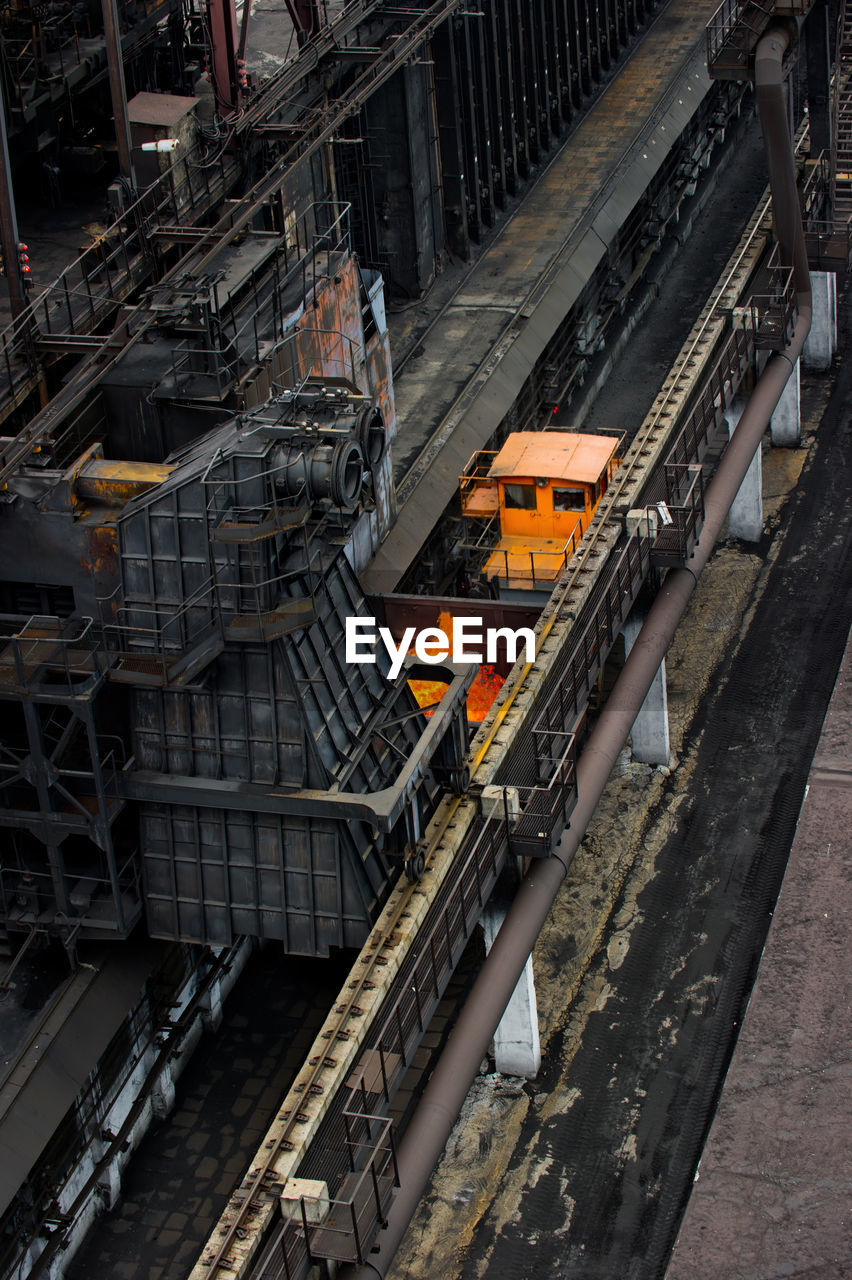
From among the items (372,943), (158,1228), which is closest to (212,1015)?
(158,1228)

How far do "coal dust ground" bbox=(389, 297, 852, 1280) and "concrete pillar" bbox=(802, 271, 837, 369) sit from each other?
22.3 ft

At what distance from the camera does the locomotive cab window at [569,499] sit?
3403 cm

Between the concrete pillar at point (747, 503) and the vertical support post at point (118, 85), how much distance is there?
42.7 ft

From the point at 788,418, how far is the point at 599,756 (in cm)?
1748

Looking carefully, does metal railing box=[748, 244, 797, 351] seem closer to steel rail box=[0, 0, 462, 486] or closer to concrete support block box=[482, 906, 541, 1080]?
steel rail box=[0, 0, 462, 486]

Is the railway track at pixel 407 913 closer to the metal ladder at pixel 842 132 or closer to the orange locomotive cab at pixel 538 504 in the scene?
the orange locomotive cab at pixel 538 504

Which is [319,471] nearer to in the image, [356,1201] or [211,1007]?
[356,1201]

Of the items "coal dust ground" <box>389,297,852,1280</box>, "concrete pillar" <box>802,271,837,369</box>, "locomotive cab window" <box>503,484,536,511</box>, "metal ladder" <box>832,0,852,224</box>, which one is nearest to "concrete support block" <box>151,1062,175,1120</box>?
"coal dust ground" <box>389,297,852,1280</box>

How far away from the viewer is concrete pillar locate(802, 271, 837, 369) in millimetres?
45594

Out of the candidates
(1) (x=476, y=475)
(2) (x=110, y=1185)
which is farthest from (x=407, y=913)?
(1) (x=476, y=475)

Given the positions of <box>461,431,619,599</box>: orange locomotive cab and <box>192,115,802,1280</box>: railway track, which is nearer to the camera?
<box>192,115,802,1280</box>: railway track

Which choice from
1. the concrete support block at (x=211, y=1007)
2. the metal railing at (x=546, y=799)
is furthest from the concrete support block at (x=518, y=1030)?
the concrete support block at (x=211, y=1007)

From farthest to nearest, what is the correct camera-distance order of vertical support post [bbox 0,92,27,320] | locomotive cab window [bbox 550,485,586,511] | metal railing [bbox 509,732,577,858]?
locomotive cab window [bbox 550,485,586,511], vertical support post [bbox 0,92,27,320], metal railing [bbox 509,732,577,858]

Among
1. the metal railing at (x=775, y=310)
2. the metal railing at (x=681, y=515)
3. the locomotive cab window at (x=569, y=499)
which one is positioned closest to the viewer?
the metal railing at (x=681, y=515)
